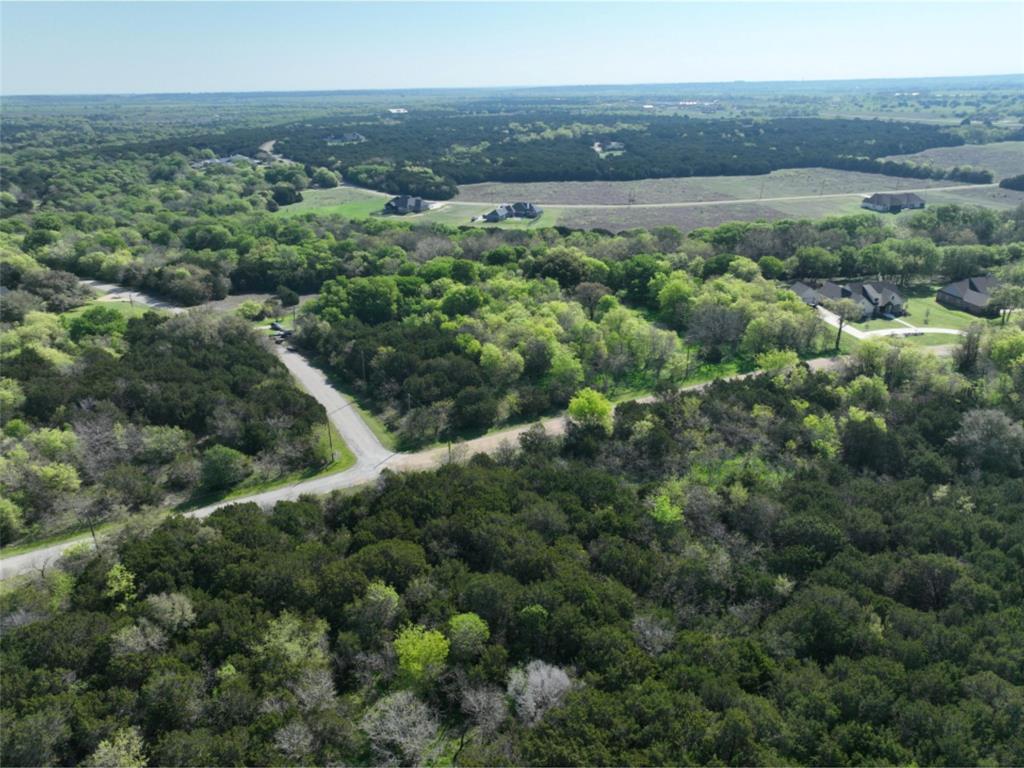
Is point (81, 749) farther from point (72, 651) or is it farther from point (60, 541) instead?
point (60, 541)

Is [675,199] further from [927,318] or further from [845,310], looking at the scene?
[845,310]

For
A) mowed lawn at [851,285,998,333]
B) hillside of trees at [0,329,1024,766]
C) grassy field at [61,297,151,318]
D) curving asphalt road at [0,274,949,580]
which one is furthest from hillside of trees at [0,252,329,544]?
mowed lawn at [851,285,998,333]

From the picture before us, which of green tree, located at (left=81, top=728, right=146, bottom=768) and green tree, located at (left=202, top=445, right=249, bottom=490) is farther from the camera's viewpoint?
green tree, located at (left=202, top=445, right=249, bottom=490)

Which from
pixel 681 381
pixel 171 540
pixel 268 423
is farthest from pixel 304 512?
pixel 681 381

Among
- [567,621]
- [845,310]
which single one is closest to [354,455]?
[567,621]

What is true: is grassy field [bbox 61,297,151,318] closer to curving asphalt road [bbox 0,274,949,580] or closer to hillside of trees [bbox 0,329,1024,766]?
curving asphalt road [bbox 0,274,949,580]

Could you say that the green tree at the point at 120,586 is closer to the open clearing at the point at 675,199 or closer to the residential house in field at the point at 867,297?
the residential house in field at the point at 867,297
